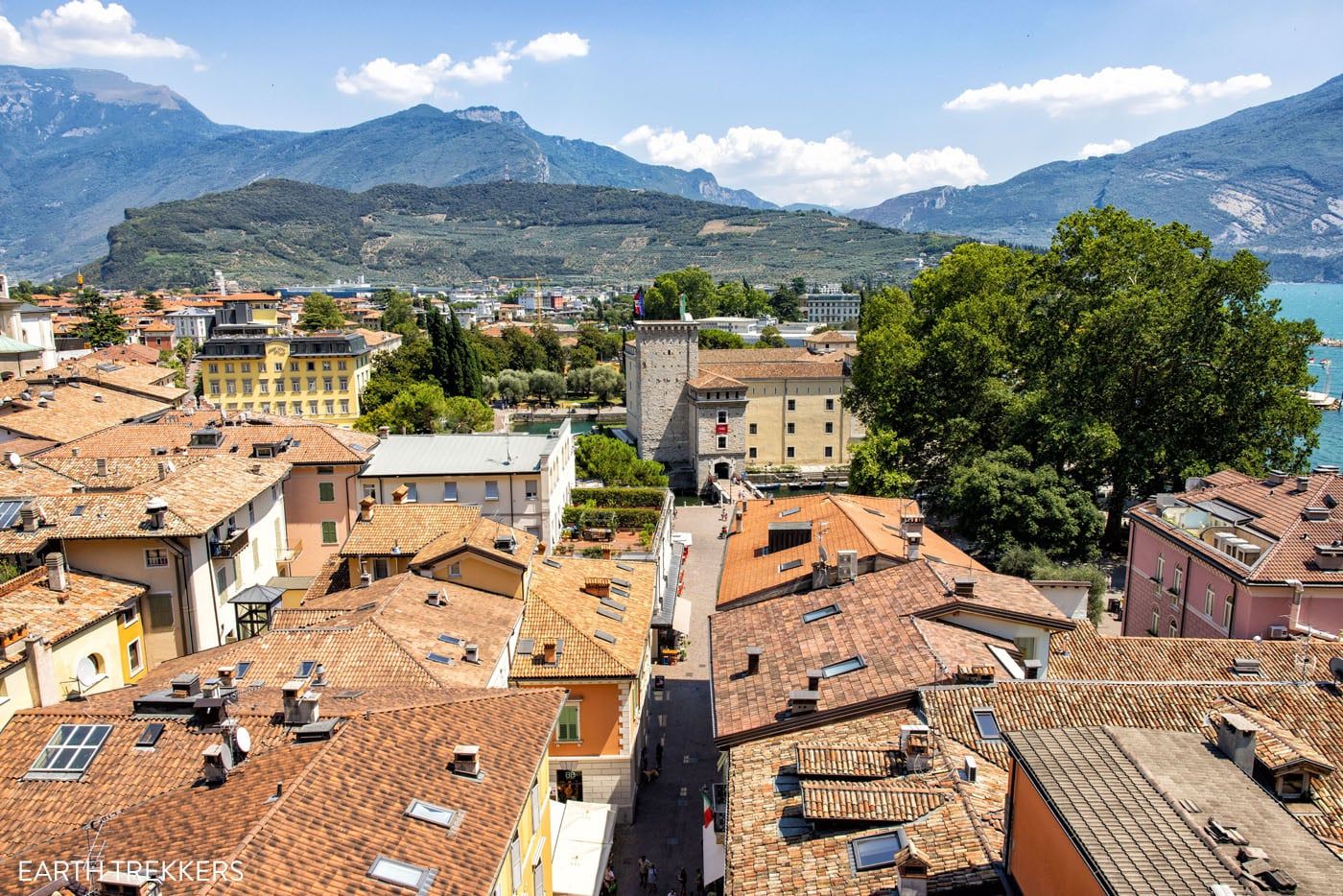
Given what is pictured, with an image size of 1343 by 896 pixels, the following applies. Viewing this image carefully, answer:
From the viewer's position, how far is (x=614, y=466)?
5325 centimetres

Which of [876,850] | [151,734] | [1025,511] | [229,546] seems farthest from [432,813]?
[1025,511]

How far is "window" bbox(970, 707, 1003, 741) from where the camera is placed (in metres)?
15.2

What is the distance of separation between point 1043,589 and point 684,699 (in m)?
11.2

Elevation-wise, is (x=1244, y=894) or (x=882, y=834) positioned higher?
(x=1244, y=894)

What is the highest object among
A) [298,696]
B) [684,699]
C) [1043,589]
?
[298,696]

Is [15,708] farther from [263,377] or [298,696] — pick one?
[263,377]

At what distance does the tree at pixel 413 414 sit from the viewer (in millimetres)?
63250

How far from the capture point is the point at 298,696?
13977 mm

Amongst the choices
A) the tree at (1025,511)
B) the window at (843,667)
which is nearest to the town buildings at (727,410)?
the tree at (1025,511)

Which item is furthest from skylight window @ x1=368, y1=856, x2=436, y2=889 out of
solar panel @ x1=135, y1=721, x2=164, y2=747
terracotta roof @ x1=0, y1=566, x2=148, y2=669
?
terracotta roof @ x1=0, y1=566, x2=148, y2=669

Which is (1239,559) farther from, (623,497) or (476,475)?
(623,497)

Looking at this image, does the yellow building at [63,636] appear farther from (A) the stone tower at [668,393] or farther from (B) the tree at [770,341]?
(B) the tree at [770,341]

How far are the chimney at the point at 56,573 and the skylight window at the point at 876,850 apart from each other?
17813 mm

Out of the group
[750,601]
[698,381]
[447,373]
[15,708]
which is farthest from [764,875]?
[447,373]
